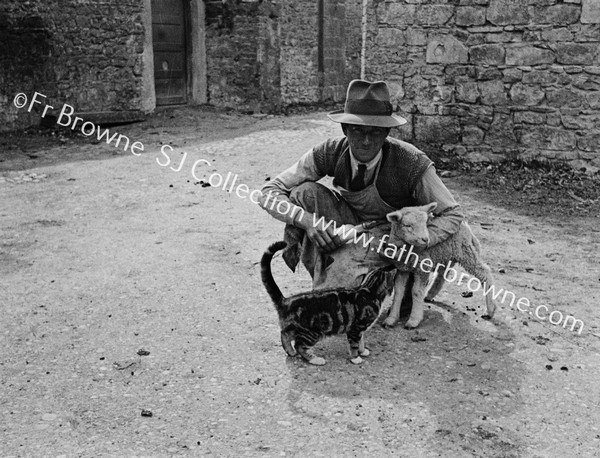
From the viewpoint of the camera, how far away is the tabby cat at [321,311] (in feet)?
12.7

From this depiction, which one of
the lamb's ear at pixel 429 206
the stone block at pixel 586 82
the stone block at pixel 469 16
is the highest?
the stone block at pixel 469 16

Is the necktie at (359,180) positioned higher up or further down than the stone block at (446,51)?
further down

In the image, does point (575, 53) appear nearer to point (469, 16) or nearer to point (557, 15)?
point (557, 15)

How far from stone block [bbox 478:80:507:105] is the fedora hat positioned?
5.27m

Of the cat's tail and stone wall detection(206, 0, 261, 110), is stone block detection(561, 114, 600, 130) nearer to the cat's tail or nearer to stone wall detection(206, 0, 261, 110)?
the cat's tail

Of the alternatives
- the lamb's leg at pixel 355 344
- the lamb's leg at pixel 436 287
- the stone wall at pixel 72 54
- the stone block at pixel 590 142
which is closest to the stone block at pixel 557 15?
the stone block at pixel 590 142

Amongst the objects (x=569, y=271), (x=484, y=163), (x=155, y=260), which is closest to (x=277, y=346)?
(x=155, y=260)

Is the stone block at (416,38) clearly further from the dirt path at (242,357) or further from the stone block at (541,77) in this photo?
the dirt path at (242,357)

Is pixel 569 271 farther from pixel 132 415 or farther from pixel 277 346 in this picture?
pixel 132 415

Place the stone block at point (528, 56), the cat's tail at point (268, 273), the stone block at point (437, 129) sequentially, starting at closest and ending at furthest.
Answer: the cat's tail at point (268, 273) < the stone block at point (528, 56) < the stone block at point (437, 129)

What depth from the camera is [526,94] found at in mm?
8750

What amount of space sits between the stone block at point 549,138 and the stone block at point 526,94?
1.13 ft

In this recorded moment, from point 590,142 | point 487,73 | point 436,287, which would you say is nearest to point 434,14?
point 487,73

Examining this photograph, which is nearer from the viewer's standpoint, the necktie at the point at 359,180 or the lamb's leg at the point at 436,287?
the necktie at the point at 359,180
